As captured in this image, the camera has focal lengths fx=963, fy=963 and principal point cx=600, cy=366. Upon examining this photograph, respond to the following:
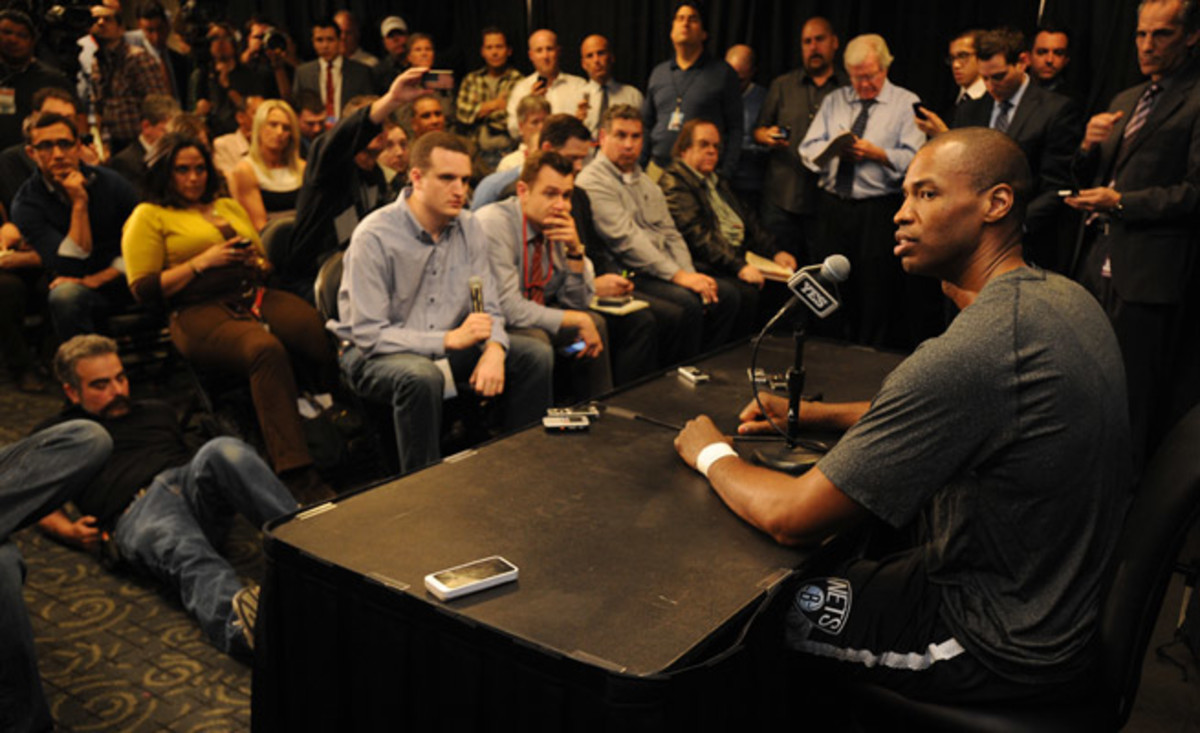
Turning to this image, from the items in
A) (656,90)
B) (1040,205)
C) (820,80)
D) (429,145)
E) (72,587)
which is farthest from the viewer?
(656,90)

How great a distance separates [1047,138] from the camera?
4090mm

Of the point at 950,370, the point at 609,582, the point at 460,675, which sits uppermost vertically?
the point at 950,370

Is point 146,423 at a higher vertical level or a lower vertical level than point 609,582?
lower

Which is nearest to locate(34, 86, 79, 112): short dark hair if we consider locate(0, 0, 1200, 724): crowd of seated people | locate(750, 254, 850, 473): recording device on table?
locate(0, 0, 1200, 724): crowd of seated people

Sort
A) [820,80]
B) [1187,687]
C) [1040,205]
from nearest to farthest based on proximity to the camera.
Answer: [1187,687], [1040,205], [820,80]

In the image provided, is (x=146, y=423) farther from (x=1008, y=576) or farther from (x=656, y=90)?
(x=656, y=90)

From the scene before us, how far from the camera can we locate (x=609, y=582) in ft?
5.12

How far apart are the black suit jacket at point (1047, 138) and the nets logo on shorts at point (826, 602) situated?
9.71 feet

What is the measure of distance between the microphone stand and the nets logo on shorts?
34cm

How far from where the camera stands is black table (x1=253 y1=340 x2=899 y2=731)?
138 cm

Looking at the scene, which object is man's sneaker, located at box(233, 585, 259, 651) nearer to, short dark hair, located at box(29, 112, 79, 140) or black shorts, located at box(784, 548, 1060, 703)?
black shorts, located at box(784, 548, 1060, 703)

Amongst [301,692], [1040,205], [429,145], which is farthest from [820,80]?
[301,692]

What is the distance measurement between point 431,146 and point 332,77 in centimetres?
388

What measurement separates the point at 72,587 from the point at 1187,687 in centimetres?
298
